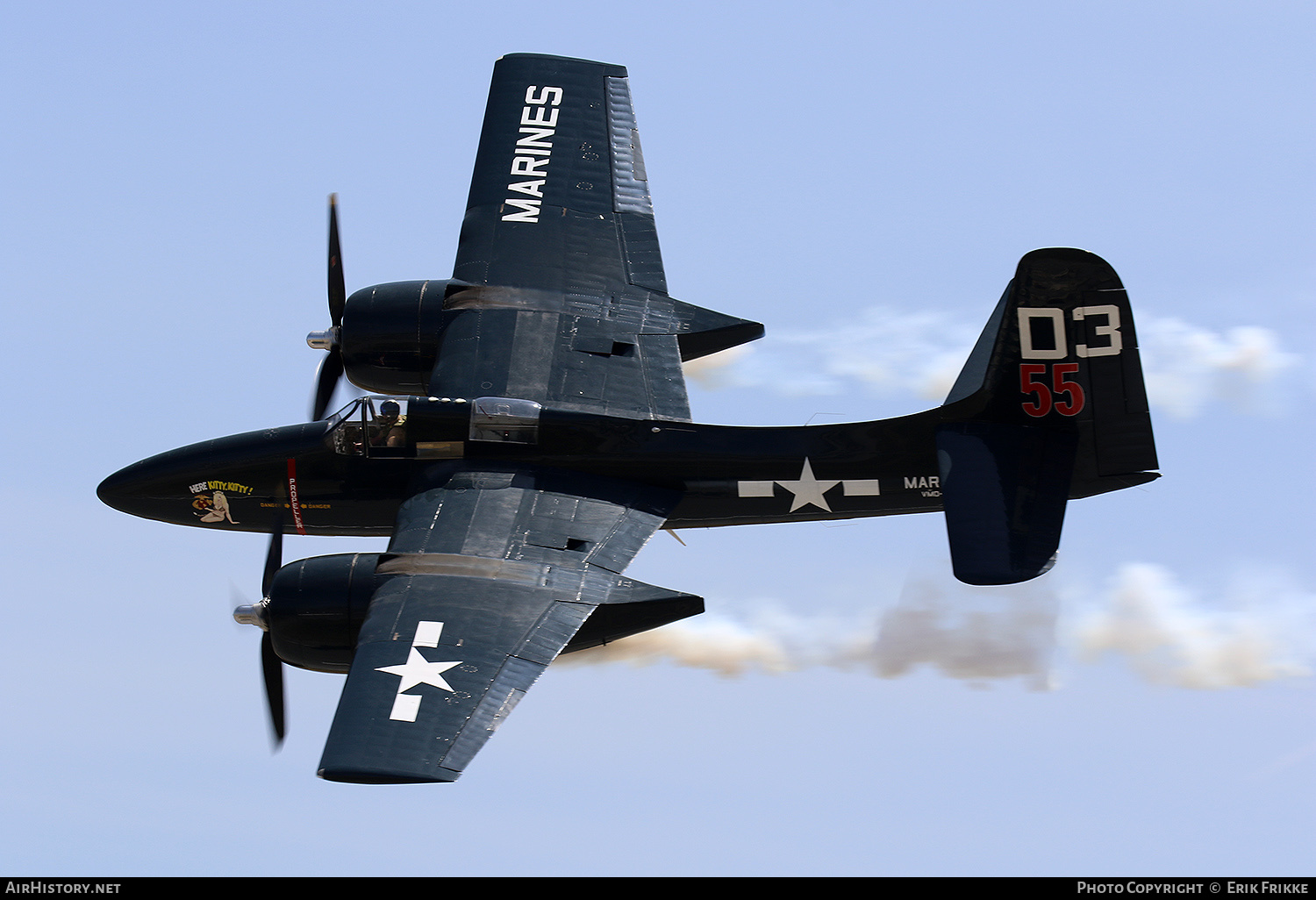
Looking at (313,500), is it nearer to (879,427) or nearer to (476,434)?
(476,434)

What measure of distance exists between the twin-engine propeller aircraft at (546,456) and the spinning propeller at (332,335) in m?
0.06

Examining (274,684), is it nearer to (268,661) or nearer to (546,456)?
(268,661)

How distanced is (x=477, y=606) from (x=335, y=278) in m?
9.40

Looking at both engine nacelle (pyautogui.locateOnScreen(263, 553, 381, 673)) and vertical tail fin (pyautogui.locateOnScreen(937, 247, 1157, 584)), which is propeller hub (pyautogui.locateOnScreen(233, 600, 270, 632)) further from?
vertical tail fin (pyautogui.locateOnScreen(937, 247, 1157, 584))

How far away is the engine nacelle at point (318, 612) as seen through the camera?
30.8 metres

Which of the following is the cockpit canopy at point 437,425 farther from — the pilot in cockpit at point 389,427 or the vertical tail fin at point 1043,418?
the vertical tail fin at point 1043,418

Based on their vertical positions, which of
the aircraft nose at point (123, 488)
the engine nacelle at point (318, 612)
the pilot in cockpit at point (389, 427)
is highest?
the pilot in cockpit at point (389, 427)

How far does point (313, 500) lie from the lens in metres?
35.2

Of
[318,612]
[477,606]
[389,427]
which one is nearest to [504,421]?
[389,427]

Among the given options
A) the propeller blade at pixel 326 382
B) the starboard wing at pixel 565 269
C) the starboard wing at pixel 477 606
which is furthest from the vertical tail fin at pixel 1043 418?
the propeller blade at pixel 326 382

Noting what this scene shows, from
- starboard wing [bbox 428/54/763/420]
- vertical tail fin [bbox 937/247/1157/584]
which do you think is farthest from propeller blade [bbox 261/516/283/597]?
vertical tail fin [bbox 937/247/1157/584]

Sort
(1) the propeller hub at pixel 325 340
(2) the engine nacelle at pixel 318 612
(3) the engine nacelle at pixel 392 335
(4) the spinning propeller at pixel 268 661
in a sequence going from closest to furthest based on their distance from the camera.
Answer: (2) the engine nacelle at pixel 318 612 < (4) the spinning propeller at pixel 268 661 < (3) the engine nacelle at pixel 392 335 < (1) the propeller hub at pixel 325 340

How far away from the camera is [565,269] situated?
37.8 m

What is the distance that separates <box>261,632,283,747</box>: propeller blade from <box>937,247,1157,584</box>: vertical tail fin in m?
11.2
